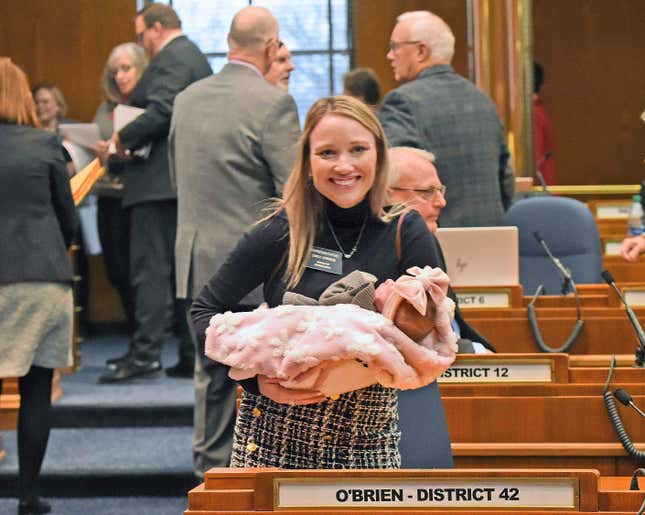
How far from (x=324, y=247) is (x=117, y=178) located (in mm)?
4015

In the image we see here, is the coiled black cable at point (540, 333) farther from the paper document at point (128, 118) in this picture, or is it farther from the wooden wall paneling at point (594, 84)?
the wooden wall paneling at point (594, 84)

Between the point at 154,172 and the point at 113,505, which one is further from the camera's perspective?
the point at 154,172

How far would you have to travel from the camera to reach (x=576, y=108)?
10.4 metres

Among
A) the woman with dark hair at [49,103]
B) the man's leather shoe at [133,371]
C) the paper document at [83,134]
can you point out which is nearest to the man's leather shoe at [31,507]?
the man's leather shoe at [133,371]

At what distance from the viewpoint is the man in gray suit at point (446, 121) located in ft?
14.9

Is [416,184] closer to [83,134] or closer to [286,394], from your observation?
[286,394]

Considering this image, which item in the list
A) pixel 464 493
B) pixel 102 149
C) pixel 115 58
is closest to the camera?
pixel 464 493

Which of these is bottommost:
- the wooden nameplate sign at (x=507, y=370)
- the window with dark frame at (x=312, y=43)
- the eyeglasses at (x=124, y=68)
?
the wooden nameplate sign at (x=507, y=370)

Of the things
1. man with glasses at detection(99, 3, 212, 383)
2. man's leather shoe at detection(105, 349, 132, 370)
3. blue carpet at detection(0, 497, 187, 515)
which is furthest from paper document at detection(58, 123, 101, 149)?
blue carpet at detection(0, 497, 187, 515)

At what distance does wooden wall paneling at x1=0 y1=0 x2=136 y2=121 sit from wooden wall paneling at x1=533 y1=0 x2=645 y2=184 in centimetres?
355

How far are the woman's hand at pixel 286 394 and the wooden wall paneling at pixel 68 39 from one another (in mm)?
6847

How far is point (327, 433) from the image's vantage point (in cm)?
212

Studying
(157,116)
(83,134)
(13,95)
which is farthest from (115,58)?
(13,95)

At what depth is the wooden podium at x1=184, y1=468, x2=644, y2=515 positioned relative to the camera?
1790 mm
